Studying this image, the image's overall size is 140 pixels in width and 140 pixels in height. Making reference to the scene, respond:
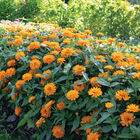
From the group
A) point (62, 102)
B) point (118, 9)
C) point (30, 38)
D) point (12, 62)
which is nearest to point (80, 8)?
point (118, 9)

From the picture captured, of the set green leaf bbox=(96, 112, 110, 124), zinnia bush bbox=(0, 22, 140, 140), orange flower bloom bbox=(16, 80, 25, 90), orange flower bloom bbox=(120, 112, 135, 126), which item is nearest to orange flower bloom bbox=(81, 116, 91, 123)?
zinnia bush bbox=(0, 22, 140, 140)

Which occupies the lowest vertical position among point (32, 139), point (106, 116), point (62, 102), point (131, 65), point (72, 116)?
point (32, 139)

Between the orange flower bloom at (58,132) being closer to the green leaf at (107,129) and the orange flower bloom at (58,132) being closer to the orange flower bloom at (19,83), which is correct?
the green leaf at (107,129)

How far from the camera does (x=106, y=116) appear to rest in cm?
133

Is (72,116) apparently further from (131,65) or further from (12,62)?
(12,62)

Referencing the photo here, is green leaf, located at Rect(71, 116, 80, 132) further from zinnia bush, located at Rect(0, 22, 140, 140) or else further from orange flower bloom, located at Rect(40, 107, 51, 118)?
orange flower bloom, located at Rect(40, 107, 51, 118)

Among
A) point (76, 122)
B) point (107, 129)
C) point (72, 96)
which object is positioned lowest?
point (76, 122)

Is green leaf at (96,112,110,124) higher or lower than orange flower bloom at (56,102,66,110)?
higher

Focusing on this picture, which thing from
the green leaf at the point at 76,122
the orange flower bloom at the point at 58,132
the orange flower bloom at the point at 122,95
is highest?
the orange flower bloom at the point at 122,95

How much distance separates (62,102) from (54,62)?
0.52 meters

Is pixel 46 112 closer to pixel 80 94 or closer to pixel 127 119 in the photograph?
pixel 80 94

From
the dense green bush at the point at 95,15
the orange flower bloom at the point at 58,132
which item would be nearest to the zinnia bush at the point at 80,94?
the orange flower bloom at the point at 58,132

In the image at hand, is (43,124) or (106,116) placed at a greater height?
→ (106,116)

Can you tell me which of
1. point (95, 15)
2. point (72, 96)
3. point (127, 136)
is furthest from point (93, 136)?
point (95, 15)
